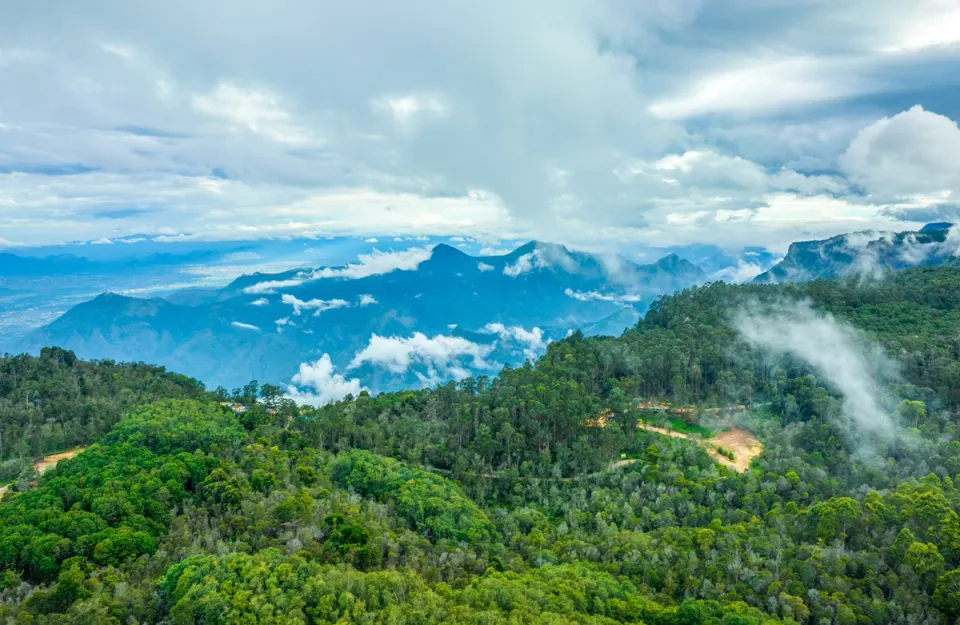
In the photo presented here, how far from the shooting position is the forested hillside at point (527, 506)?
38281 mm

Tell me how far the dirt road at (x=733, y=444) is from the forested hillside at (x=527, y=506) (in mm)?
1946

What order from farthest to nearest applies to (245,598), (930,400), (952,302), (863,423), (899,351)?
(952,302) → (899,351) → (930,400) → (863,423) → (245,598)

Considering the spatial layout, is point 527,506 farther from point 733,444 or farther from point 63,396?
point 63,396

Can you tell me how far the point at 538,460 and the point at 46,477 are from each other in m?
54.7

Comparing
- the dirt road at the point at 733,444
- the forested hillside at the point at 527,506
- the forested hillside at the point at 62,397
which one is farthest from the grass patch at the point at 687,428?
the forested hillside at the point at 62,397

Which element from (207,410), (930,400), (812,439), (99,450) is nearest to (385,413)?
(207,410)

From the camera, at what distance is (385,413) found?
8850 cm

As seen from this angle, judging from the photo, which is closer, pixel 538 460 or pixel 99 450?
pixel 99 450

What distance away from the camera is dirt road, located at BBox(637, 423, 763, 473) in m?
72.9

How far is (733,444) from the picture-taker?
258ft

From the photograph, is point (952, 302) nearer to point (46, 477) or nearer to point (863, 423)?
point (863, 423)

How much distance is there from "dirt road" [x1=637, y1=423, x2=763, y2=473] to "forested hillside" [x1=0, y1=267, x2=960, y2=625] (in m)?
1.95

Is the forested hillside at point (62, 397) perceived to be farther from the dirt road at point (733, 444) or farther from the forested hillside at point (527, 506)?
the dirt road at point (733, 444)

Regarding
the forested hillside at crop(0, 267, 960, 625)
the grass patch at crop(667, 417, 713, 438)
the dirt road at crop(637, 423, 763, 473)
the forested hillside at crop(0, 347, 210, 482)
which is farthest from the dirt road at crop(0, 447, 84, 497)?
the grass patch at crop(667, 417, 713, 438)
